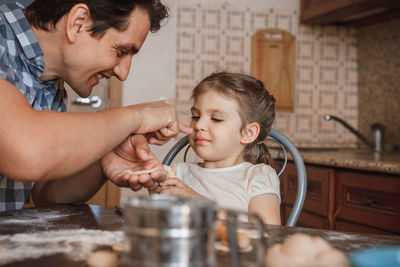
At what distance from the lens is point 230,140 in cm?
145

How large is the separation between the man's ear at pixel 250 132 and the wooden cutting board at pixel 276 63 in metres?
1.58

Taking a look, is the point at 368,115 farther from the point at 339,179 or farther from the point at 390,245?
the point at 390,245

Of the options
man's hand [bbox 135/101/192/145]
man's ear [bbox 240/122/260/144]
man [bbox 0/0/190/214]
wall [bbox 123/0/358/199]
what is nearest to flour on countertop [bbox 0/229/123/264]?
man [bbox 0/0/190/214]

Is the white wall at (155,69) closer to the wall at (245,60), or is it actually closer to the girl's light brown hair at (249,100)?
the wall at (245,60)

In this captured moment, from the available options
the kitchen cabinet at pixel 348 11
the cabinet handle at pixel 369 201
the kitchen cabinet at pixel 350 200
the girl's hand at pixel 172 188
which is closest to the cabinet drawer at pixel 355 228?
the kitchen cabinet at pixel 350 200

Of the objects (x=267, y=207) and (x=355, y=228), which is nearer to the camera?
(x=267, y=207)

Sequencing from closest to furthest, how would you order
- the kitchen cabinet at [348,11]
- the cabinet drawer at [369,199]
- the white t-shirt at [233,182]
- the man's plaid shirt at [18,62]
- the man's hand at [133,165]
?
the man's hand at [133,165]
the man's plaid shirt at [18,62]
the white t-shirt at [233,182]
the cabinet drawer at [369,199]
the kitchen cabinet at [348,11]

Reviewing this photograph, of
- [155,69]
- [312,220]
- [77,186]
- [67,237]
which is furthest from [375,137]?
[67,237]

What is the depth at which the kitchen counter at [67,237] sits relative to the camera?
61cm

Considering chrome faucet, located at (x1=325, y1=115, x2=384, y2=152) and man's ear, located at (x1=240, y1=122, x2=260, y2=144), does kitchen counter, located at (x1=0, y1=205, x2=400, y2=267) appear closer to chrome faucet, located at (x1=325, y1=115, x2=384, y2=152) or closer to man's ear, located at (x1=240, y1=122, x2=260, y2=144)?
man's ear, located at (x1=240, y1=122, x2=260, y2=144)

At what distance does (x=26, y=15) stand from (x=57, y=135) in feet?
1.96

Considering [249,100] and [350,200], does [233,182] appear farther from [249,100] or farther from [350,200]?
[350,200]

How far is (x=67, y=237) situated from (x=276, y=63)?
2547 mm

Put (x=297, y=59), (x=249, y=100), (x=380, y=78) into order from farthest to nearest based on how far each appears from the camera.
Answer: (x=297, y=59), (x=380, y=78), (x=249, y=100)
